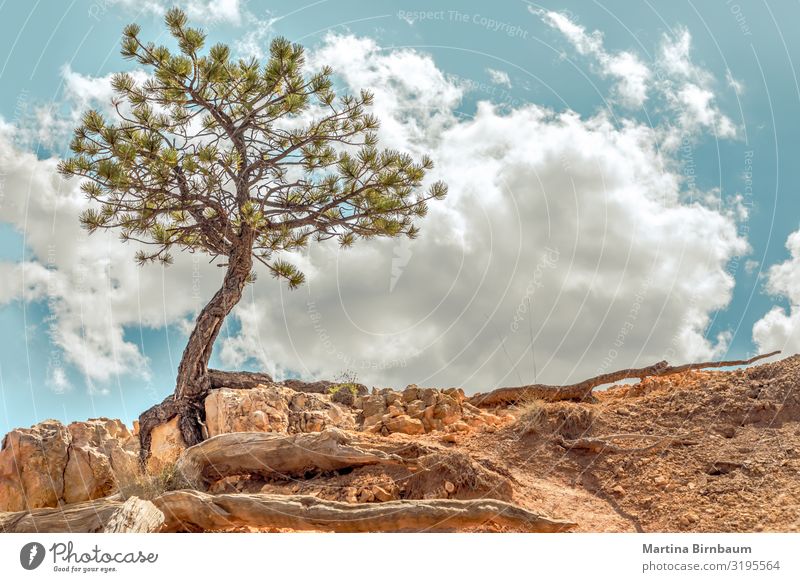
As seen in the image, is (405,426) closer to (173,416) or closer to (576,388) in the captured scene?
(576,388)

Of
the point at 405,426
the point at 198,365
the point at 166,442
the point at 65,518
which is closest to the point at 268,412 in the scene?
the point at 198,365

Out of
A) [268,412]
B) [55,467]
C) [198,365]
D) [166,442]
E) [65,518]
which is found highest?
[198,365]

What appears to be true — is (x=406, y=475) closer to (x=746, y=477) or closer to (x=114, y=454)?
(x=746, y=477)

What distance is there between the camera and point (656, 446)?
9.25 metres

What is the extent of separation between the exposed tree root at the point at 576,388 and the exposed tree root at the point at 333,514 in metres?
5.13

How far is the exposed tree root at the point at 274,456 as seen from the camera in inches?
342

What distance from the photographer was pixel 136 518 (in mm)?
7531

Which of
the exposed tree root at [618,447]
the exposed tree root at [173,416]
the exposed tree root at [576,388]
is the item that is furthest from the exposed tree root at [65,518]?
the exposed tree root at [576,388]

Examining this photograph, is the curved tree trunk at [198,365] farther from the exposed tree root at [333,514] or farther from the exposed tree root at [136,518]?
the exposed tree root at [333,514]

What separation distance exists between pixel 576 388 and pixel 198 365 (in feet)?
20.7

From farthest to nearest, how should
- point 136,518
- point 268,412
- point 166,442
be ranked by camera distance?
point 166,442 → point 268,412 → point 136,518
